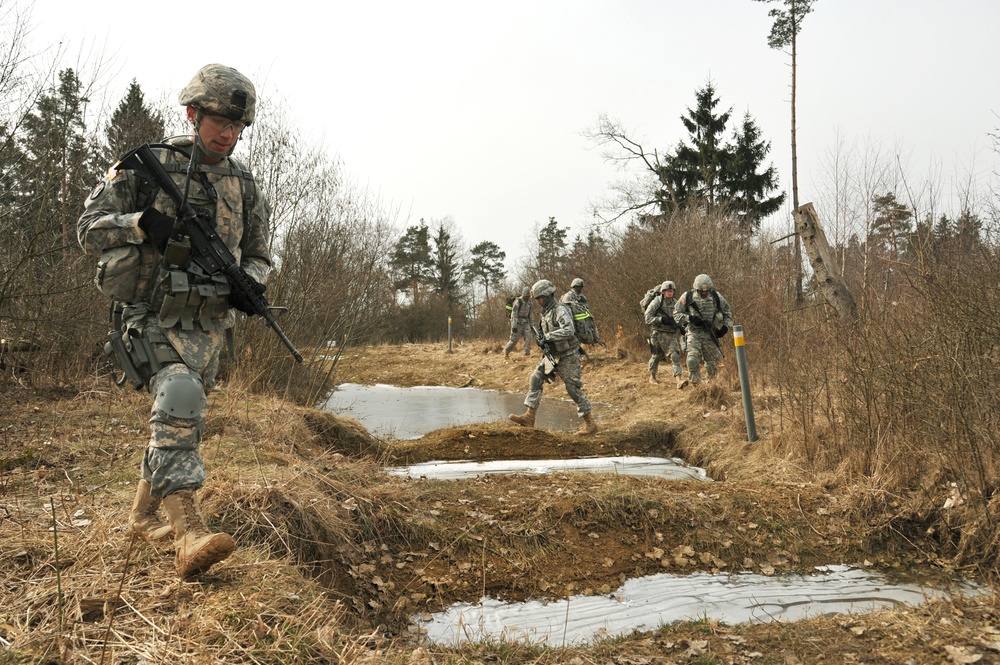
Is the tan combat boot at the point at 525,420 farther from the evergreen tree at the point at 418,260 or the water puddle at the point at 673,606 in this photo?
the evergreen tree at the point at 418,260

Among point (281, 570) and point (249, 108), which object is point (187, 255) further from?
point (281, 570)

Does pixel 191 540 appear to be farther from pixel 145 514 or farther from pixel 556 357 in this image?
pixel 556 357

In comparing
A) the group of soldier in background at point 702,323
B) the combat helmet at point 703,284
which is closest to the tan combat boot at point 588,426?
the group of soldier in background at point 702,323

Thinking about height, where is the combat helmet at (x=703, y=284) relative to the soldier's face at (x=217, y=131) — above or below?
above

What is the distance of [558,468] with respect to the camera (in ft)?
24.7

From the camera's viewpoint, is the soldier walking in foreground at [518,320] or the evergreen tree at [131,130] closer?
the evergreen tree at [131,130]

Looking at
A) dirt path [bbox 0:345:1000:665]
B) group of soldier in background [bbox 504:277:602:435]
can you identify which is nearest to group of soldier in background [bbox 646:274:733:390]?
group of soldier in background [bbox 504:277:602:435]

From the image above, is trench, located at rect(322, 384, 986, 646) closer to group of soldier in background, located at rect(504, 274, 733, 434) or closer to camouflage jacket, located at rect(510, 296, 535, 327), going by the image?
group of soldier in background, located at rect(504, 274, 733, 434)

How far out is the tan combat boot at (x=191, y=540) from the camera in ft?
9.59

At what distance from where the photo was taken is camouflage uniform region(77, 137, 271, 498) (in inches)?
126

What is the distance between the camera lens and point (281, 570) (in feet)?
11.6

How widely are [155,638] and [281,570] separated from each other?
1.04 meters

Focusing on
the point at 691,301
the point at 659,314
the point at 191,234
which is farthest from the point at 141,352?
the point at 659,314

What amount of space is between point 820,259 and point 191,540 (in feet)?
30.4
